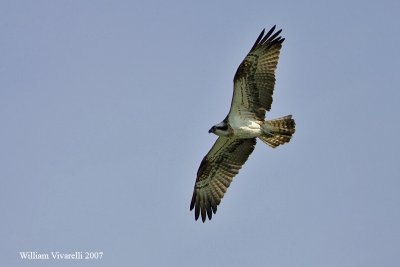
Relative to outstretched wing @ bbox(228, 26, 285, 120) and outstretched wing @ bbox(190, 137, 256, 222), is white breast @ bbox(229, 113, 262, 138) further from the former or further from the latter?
outstretched wing @ bbox(190, 137, 256, 222)

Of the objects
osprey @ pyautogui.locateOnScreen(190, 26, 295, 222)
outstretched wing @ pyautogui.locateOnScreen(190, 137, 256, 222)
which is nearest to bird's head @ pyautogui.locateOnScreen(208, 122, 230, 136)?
osprey @ pyautogui.locateOnScreen(190, 26, 295, 222)

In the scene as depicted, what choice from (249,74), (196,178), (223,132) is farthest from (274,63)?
(196,178)

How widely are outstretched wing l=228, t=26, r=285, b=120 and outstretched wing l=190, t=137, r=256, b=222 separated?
118 centimetres

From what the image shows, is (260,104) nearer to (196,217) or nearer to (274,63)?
(274,63)

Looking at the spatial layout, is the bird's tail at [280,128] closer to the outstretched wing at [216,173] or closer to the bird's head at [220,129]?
the bird's head at [220,129]

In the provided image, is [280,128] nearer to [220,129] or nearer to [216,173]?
[220,129]

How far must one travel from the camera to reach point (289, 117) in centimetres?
1741

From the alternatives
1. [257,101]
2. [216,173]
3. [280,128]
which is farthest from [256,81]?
[216,173]

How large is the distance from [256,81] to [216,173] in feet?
8.61

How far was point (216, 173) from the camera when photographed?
18828 millimetres

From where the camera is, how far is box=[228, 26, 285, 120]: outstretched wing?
17.2 meters

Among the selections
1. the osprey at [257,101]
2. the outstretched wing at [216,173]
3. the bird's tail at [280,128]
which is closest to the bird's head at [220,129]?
the osprey at [257,101]

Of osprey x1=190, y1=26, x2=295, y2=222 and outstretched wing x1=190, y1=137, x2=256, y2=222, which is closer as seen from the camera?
osprey x1=190, y1=26, x2=295, y2=222

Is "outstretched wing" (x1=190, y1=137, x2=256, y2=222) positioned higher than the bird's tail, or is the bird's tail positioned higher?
the bird's tail
